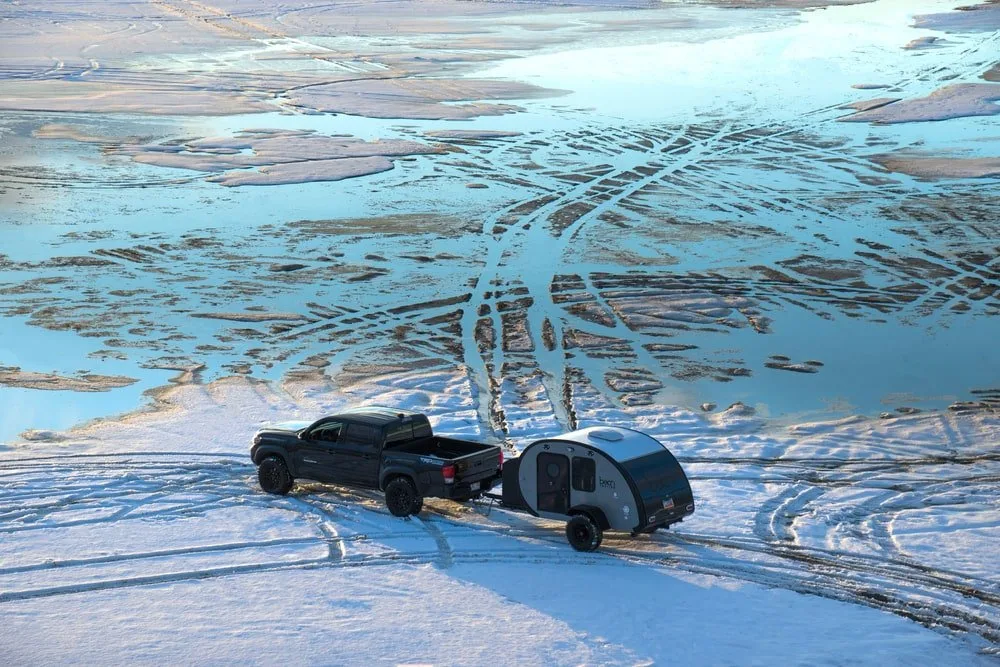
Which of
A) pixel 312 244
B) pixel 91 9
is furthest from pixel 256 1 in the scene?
pixel 312 244

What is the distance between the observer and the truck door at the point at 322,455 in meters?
18.0

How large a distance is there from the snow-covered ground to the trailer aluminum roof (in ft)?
3.85

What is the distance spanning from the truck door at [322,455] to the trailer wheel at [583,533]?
3.55 m

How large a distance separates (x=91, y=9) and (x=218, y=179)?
5463cm

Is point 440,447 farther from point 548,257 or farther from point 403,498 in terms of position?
point 548,257

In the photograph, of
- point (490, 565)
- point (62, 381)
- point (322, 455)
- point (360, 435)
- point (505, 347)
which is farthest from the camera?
point (505, 347)

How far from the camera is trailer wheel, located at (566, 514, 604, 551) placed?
15914 mm

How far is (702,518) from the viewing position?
676 inches

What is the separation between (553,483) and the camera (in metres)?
16.4

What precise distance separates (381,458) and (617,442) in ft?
10.9

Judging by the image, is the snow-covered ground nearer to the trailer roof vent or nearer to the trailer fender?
the trailer fender

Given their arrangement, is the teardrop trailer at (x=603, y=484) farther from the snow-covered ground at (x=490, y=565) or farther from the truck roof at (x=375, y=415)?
the truck roof at (x=375, y=415)

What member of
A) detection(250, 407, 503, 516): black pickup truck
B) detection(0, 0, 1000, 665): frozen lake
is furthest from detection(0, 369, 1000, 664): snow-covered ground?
detection(250, 407, 503, 516): black pickup truck

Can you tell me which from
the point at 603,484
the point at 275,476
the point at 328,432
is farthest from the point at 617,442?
the point at 275,476
